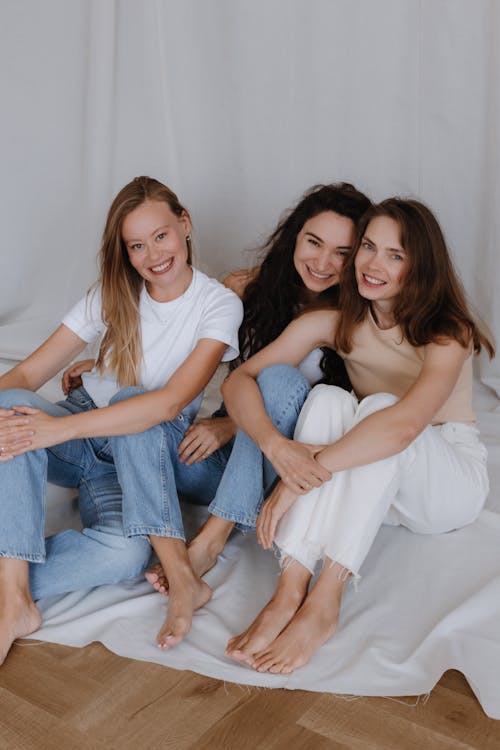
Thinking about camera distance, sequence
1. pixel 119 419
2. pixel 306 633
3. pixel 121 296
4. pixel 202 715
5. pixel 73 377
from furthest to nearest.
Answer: pixel 73 377 → pixel 121 296 → pixel 119 419 → pixel 306 633 → pixel 202 715

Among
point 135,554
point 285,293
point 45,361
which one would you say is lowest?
point 135,554

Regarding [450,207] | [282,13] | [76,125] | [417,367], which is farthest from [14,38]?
[417,367]

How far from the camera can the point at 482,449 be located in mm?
2078

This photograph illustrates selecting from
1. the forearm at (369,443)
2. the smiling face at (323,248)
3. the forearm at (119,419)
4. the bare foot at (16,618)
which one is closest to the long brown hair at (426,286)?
the smiling face at (323,248)

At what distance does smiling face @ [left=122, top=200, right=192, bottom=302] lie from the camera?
2.08 meters

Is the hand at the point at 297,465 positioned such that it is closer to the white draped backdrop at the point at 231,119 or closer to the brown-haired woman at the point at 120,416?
the brown-haired woman at the point at 120,416

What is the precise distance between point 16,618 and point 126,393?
0.53 metres

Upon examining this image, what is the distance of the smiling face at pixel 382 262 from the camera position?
199 cm

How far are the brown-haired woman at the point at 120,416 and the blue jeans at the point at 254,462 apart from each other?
0.38 feet

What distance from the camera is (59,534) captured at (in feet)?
6.32

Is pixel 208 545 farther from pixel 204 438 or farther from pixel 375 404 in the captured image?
pixel 375 404

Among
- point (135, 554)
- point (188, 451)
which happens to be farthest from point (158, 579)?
point (188, 451)

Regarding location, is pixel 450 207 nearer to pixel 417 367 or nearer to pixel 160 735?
pixel 417 367

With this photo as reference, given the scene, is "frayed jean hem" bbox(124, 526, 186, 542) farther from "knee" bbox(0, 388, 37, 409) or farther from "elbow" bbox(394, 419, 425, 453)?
"elbow" bbox(394, 419, 425, 453)
